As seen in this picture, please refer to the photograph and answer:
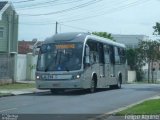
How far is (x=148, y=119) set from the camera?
15602 millimetres

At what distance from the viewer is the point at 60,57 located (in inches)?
1149

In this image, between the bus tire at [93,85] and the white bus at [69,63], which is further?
the bus tire at [93,85]

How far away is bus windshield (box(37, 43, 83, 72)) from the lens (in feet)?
94.5

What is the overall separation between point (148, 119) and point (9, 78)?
94.7ft

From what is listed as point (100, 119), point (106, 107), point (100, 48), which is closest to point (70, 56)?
point (100, 48)

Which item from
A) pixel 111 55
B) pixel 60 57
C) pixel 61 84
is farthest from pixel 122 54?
pixel 61 84

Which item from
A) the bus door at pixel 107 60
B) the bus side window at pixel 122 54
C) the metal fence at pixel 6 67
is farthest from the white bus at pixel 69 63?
the metal fence at pixel 6 67

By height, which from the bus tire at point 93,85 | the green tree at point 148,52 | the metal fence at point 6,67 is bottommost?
the bus tire at point 93,85

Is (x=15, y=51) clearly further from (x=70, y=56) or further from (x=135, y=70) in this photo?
(x=135, y=70)

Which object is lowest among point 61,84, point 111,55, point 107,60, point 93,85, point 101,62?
point 93,85

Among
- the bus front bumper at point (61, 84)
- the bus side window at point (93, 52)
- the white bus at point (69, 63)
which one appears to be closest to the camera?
the bus front bumper at point (61, 84)

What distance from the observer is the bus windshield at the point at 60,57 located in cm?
2881

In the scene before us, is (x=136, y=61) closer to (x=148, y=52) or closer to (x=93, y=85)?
(x=148, y=52)

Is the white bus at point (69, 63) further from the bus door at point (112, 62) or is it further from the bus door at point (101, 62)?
the bus door at point (112, 62)
